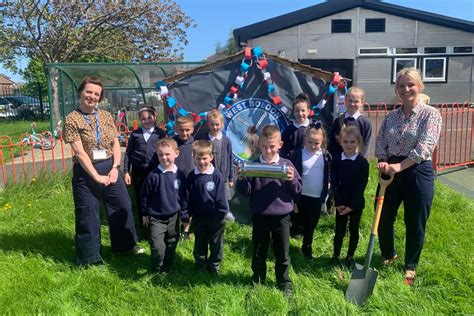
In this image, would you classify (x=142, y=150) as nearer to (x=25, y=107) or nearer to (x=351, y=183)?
(x=351, y=183)

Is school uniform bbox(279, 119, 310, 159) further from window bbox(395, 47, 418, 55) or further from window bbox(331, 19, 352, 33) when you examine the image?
window bbox(395, 47, 418, 55)

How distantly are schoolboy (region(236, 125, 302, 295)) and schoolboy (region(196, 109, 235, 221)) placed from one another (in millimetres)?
1090

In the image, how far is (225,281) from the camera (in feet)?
12.2

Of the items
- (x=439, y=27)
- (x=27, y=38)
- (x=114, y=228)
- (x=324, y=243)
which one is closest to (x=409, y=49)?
(x=439, y=27)

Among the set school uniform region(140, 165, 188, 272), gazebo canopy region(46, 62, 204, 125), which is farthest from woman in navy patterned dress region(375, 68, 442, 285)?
gazebo canopy region(46, 62, 204, 125)

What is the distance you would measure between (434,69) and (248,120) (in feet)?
62.0

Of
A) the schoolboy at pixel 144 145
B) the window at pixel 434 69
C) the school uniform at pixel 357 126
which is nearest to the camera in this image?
the school uniform at pixel 357 126

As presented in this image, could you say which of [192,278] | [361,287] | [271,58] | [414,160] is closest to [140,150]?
[192,278]

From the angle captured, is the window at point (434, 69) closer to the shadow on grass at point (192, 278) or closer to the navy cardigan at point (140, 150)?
the navy cardigan at point (140, 150)

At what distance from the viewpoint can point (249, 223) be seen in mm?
5289

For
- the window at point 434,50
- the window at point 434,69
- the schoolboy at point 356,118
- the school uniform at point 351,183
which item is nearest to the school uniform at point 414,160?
the school uniform at point 351,183

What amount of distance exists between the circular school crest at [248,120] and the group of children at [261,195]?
0.77 meters

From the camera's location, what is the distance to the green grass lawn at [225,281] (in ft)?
10.8

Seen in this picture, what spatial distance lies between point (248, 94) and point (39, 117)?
16.6 m
